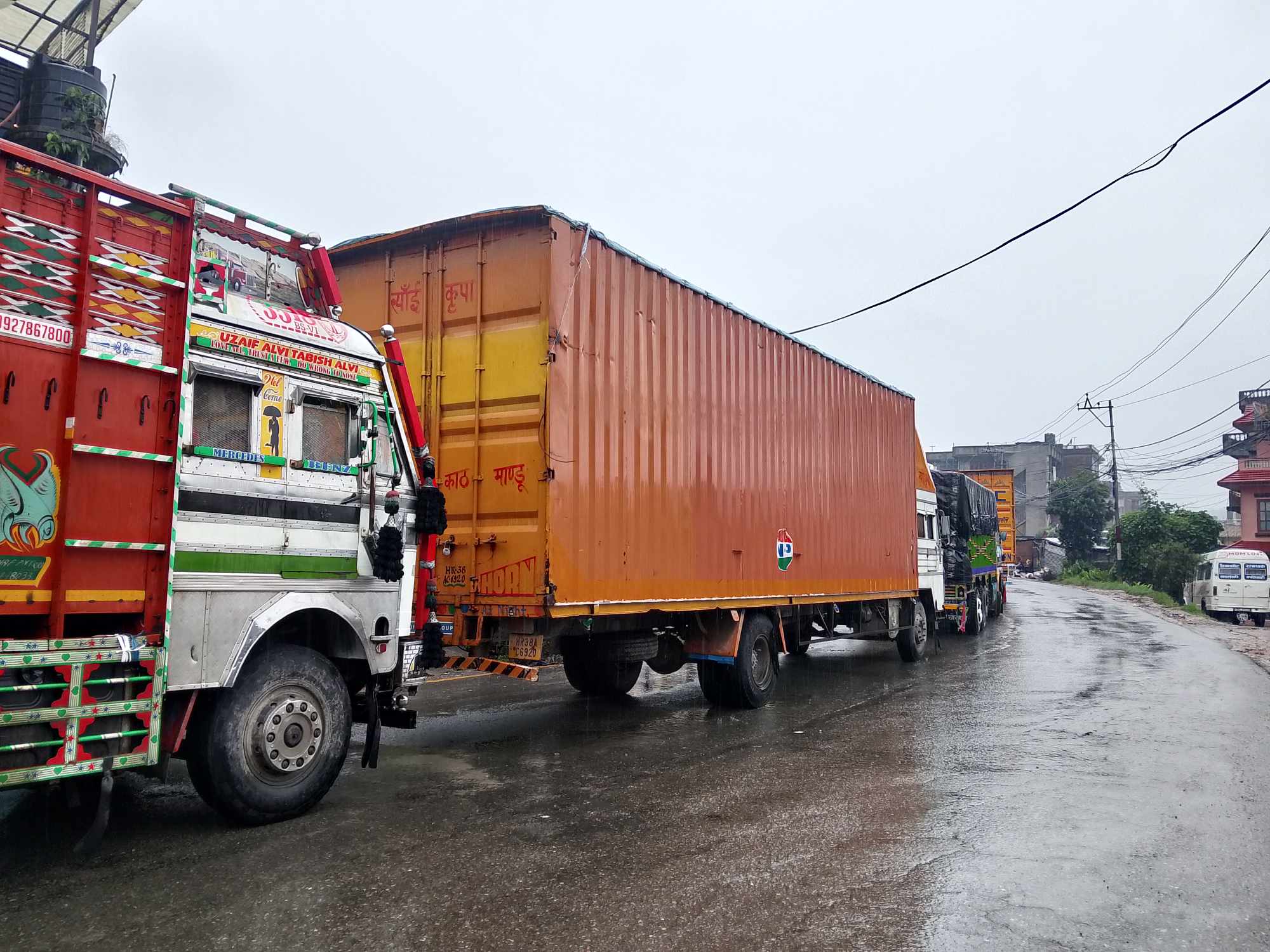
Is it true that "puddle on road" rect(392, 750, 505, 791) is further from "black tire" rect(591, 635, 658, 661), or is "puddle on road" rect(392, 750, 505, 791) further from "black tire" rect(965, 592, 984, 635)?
"black tire" rect(965, 592, 984, 635)

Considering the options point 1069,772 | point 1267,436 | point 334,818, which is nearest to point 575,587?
point 334,818

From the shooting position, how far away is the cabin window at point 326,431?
5.16m

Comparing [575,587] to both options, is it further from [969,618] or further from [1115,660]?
[969,618]

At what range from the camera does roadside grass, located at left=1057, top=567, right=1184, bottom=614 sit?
31297mm

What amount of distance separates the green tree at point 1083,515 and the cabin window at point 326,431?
198 feet

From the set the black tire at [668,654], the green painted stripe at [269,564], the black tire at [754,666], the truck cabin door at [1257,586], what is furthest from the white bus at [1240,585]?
the green painted stripe at [269,564]

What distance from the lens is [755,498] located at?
933 centimetres

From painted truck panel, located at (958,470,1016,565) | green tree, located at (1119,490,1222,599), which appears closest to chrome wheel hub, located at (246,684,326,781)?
painted truck panel, located at (958,470,1016,565)

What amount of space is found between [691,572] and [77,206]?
18.1 feet

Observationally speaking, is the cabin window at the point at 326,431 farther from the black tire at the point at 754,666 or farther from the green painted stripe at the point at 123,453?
the black tire at the point at 754,666

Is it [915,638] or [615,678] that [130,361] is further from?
[915,638]

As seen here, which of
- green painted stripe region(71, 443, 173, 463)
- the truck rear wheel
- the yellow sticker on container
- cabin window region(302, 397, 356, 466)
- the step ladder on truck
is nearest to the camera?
the step ladder on truck

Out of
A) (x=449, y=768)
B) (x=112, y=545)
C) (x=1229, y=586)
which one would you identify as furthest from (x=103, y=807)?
(x=1229, y=586)

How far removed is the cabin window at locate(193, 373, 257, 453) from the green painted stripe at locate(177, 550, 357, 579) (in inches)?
22.5
